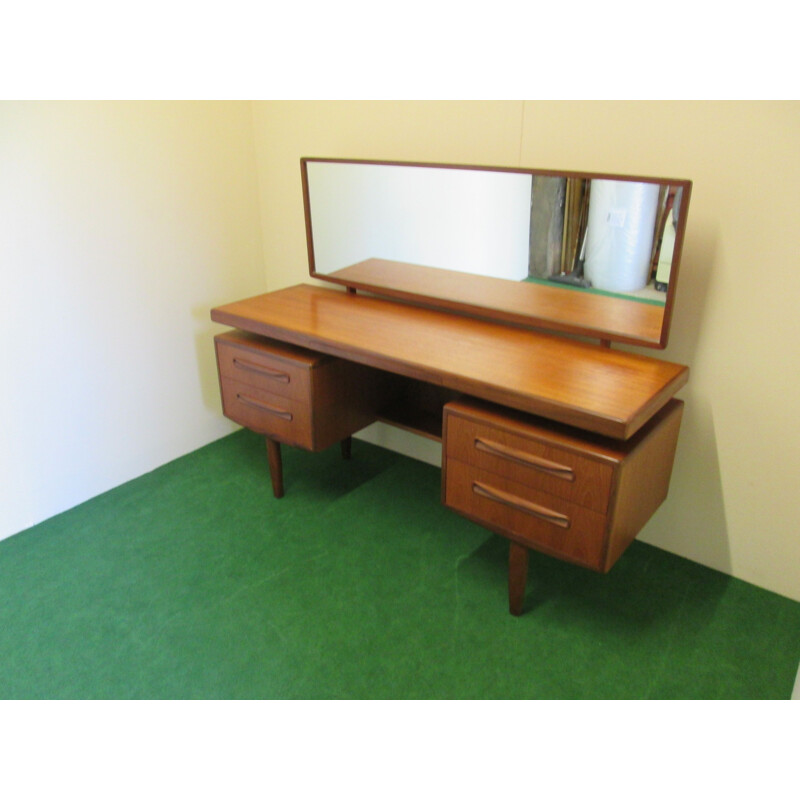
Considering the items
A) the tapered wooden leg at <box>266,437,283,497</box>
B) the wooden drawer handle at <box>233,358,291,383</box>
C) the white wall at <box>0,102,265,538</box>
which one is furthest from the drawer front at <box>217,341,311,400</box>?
the white wall at <box>0,102,265,538</box>

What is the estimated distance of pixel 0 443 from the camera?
1849mm

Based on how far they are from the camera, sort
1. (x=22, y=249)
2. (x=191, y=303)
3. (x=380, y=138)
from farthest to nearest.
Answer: (x=191, y=303)
(x=380, y=138)
(x=22, y=249)

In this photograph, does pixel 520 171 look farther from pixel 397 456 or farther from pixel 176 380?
pixel 176 380

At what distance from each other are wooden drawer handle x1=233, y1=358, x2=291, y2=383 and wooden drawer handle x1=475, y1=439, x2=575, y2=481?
0.61 meters

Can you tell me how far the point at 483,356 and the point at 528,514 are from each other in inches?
14.6

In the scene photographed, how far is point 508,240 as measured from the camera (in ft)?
5.55

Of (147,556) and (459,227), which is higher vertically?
(459,227)

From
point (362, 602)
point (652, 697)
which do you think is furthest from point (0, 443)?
point (652, 697)

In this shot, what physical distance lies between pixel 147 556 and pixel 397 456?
2.81ft

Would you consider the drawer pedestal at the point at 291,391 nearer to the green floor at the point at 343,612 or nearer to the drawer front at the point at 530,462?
the green floor at the point at 343,612

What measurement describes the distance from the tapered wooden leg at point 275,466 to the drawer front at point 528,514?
0.65 m

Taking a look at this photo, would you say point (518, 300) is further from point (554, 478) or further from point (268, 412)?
point (268, 412)

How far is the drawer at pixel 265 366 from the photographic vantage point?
178 centimetres

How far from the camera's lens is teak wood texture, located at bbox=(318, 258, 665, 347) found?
1.53 meters
